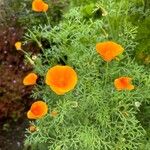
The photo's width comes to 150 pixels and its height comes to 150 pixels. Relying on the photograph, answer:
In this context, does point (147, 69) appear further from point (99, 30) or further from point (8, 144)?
point (8, 144)

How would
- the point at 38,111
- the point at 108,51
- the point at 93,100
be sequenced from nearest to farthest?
1. the point at 108,51
2. the point at 38,111
3. the point at 93,100

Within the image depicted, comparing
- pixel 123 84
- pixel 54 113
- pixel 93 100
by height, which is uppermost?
pixel 123 84

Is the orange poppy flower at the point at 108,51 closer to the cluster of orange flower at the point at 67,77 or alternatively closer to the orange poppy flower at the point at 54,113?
the cluster of orange flower at the point at 67,77

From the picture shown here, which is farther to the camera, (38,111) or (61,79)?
(38,111)

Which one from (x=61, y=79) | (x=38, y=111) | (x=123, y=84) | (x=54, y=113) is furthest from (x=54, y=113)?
(x=123, y=84)

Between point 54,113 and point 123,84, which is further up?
point 123,84

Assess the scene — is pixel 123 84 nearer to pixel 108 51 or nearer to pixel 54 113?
pixel 108 51

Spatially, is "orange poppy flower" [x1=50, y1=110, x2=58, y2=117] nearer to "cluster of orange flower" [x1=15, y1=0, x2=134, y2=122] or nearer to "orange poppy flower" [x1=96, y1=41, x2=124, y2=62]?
"cluster of orange flower" [x1=15, y1=0, x2=134, y2=122]
